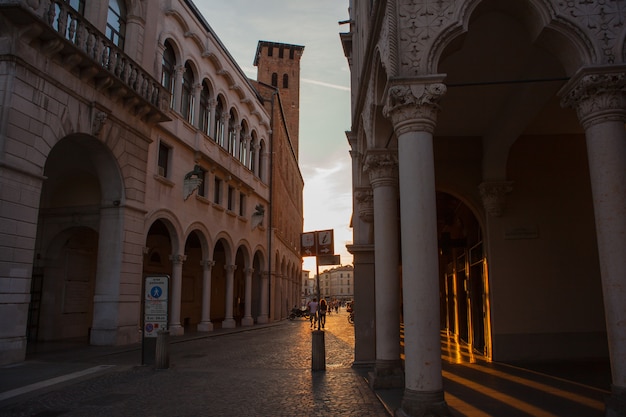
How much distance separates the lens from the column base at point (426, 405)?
5375mm

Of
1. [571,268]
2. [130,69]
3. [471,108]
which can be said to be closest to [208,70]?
[130,69]

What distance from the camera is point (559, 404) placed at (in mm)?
6562

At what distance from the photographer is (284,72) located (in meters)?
60.3

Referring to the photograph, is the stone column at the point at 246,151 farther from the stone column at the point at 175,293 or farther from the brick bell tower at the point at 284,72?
the brick bell tower at the point at 284,72

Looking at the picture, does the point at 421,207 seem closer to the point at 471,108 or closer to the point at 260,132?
the point at 471,108

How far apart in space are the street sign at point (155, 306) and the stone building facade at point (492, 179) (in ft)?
15.1

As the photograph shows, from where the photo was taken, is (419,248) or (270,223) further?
(270,223)

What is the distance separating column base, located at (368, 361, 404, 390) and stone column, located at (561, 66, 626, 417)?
11.1 ft

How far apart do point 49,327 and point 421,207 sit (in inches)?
590

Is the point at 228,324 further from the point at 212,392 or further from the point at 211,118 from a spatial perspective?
the point at 212,392

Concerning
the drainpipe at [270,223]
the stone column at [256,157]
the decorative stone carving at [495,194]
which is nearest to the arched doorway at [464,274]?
the decorative stone carving at [495,194]

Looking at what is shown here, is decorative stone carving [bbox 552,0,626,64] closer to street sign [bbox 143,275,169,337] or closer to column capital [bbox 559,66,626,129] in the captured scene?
column capital [bbox 559,66,626,129]

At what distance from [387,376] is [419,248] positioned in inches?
133

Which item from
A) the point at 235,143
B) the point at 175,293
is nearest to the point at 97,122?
the point at 175,293
